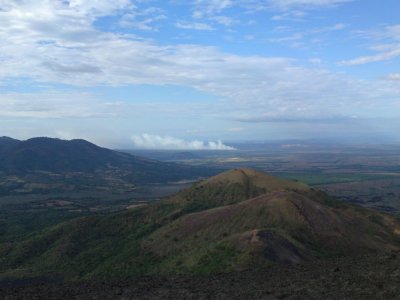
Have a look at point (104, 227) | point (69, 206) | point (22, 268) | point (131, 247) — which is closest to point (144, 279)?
point (131, 247)

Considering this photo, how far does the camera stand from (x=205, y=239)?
224ft

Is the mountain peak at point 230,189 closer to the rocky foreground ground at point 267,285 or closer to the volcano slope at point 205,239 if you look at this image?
the volcano slope at point 205,239

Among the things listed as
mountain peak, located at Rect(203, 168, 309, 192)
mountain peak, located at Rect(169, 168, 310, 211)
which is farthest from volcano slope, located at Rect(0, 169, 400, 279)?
mountain peak, located at Rect(203, 168, 309, 192)

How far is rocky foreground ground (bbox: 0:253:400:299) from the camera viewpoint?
1281 inches

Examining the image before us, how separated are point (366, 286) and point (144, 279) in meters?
20.5

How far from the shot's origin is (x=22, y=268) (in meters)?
Answer: 72.5

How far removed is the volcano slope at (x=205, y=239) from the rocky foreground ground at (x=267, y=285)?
9.17m

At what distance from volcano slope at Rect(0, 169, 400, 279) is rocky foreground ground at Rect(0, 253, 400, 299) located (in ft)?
30.1

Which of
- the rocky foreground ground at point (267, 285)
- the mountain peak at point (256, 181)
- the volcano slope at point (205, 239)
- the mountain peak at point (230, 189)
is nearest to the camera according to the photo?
the rocky foreground ground at point (267, 285)

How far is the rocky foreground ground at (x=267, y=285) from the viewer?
32.5m

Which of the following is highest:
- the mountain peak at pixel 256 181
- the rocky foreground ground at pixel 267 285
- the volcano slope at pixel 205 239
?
the mountain peak at pixel 256 181

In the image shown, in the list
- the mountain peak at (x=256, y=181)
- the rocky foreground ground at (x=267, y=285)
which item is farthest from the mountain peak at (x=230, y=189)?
the rocky foreground ground at (x=267, y=285)

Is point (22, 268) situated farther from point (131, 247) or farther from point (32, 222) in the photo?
point (32, 222)

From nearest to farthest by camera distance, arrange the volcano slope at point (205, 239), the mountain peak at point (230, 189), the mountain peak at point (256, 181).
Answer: the volcano slope at point (205, 239), the mountain peak at point (230, 189), the mountain peak at point (256, 181)
